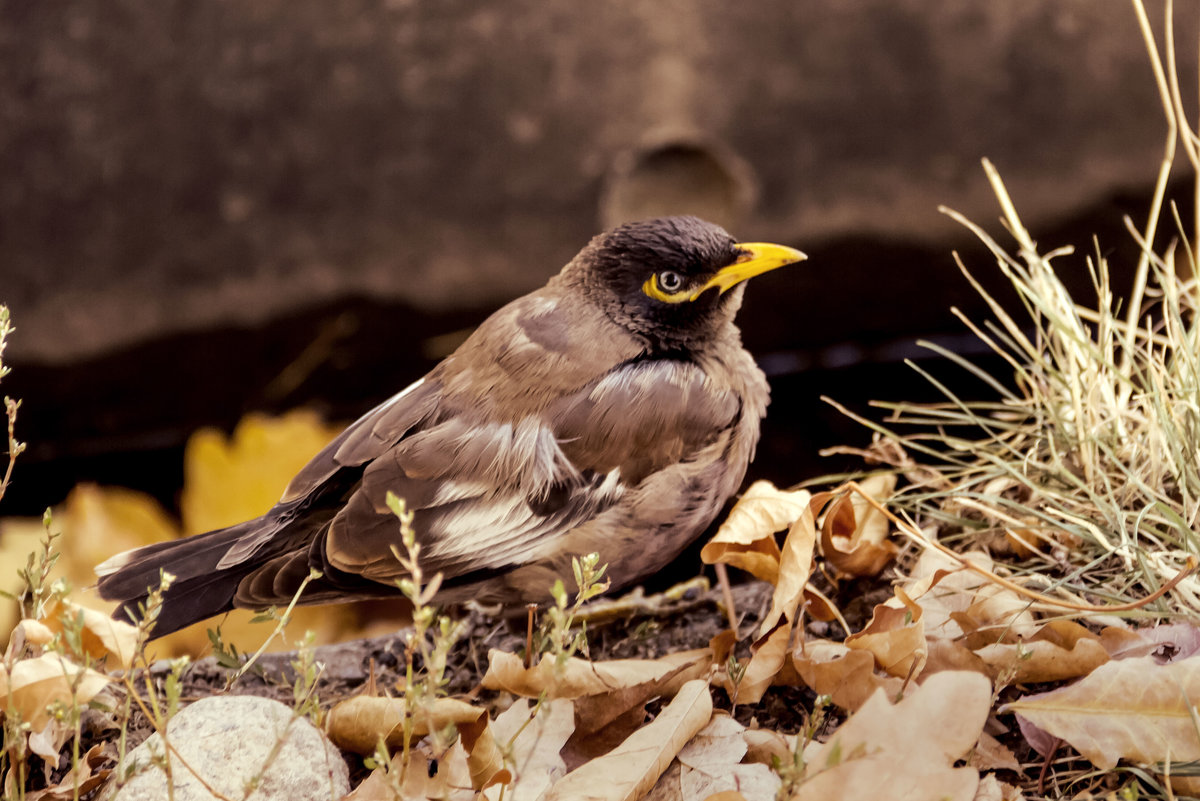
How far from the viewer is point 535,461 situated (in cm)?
186

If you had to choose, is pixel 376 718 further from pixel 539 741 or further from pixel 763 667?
pixel 763 667

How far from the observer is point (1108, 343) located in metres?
2.01

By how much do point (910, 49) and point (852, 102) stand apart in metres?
0.21

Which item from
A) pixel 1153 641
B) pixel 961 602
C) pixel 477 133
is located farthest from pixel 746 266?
pixel 477 133

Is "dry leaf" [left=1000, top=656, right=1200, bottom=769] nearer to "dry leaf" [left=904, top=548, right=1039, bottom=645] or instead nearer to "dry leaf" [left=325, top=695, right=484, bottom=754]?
"dry leaf" [left=904, top=548, right=1039, bottom=645]

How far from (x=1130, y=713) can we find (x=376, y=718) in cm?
100

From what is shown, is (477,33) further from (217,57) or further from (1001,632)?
(1001,632)

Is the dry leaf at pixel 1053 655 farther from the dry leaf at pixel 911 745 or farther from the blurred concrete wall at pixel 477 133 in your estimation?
the blurred concrete wall at pixel 477 133

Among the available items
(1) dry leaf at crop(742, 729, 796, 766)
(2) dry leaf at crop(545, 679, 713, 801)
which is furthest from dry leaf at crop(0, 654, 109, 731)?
(1) dry leaf at crop(742, 729, 796, 766)

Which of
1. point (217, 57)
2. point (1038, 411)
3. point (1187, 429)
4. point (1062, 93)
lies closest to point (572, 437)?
point (1038, 411)

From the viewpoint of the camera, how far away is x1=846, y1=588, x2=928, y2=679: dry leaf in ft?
4.99

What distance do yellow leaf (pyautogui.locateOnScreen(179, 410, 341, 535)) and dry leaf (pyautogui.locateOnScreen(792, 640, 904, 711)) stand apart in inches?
71.4

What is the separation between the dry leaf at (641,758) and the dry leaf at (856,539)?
458mm

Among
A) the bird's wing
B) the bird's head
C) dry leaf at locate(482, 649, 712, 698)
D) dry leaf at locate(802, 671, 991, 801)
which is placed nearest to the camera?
dry leaf at locate(802, 671, 991, 801)
